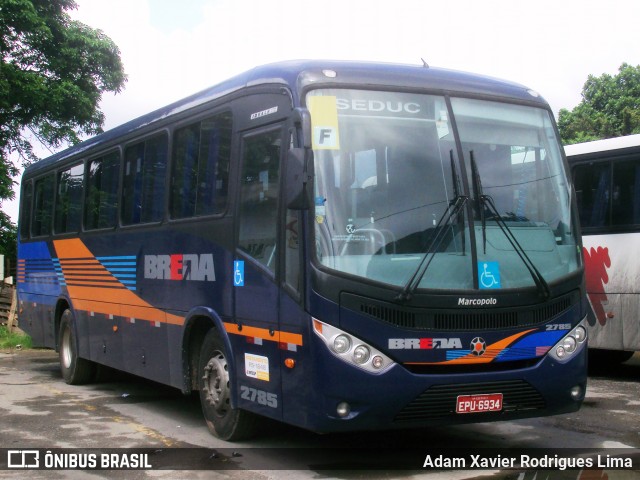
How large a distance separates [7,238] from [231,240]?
2274cm

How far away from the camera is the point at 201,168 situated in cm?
906

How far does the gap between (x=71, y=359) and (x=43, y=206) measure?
3.08 metres

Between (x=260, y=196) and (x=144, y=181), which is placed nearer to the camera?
(x=260, y=196)

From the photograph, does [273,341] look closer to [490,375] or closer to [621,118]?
[490,375]

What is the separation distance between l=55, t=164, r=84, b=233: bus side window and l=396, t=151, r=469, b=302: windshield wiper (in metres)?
7.42

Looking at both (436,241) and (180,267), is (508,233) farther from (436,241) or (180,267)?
(180,267)

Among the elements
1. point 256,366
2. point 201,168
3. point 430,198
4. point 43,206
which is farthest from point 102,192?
point 430,198

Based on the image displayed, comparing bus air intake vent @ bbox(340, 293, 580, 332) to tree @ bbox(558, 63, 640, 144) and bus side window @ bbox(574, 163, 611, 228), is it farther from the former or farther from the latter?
tree @ bbox(558, 63, 640, 144)

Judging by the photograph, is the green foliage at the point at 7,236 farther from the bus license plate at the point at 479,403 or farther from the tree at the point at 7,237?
the bus license plate at the point at 479,403

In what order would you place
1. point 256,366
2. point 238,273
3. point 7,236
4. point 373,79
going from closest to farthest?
point 373,79 < point 256,366 < point 238,273 < point 7,236

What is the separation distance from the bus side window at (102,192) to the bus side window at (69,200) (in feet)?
1.41

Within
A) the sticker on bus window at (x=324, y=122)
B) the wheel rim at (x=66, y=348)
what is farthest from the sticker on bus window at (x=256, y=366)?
the wheel rim at (x=66, y=348)

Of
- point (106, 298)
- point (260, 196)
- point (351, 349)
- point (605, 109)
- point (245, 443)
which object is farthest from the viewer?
point (605, 109)

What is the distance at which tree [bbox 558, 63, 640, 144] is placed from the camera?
49.6 meters
